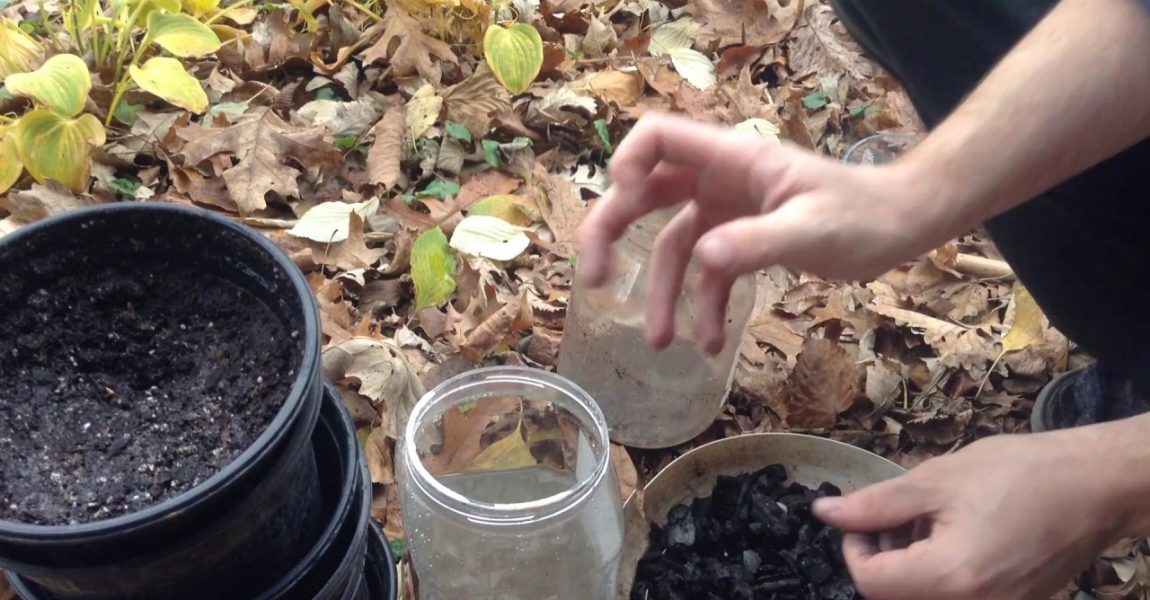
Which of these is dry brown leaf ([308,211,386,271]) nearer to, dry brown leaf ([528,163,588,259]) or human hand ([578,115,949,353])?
dry brown leaf ([528,163,588,259])

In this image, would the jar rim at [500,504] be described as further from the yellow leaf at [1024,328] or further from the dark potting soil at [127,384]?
the yellow leaf at [1024,328]

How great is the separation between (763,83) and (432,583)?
146 cm

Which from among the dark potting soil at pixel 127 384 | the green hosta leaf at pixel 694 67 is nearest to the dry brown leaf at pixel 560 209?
the green hosta leaf at pixel 694 67

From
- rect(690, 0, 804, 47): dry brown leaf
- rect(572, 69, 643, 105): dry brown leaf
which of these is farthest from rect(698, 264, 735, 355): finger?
rect(690, 0, 804, 47): dry brown leaf

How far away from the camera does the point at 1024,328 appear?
5.61ft

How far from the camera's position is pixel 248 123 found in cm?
186

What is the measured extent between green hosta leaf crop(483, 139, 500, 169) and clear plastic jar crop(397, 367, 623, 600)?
0.75 m

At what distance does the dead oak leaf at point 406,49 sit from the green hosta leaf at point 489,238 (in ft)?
1.48

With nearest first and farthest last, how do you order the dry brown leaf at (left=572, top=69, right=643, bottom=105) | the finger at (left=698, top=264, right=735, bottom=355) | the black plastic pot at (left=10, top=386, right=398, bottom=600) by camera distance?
1. the finger at (left=698, top=264, right=735, bottom=355)
2. the black plastic pot at (left=10, top=386, right=398, bottom=600)
3. the dry brown leaf at (left=572, top=69, right=643, bottom=105)

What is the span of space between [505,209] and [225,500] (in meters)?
1.07

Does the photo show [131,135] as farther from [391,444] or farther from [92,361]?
[92,361]

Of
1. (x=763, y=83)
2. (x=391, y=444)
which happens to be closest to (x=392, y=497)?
(x=391, y=444)

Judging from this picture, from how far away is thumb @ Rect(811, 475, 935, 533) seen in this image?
3.03 feet

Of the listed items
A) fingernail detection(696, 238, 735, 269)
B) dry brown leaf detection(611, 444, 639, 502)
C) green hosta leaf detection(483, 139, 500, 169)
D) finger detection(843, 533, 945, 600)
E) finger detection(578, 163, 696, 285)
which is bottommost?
dry brown leaf detection(611, 444, 639, 502)
